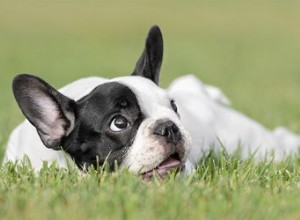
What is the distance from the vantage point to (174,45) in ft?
94.0

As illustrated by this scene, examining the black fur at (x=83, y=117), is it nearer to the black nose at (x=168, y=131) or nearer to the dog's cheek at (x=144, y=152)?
the dog's cheek at (x=144, y=152)

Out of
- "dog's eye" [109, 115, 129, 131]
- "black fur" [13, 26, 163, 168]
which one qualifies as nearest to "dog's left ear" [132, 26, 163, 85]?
"black fur" [13, 26, 163, 168]

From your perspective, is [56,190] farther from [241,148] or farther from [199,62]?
[199,62]

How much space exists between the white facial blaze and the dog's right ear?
1.47 ft

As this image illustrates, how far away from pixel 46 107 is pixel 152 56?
3.40ft

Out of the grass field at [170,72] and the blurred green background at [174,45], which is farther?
the blurred green background at [174,45]

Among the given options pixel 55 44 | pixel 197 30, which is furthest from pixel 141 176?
pixel 197 30

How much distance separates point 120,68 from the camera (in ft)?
67.8

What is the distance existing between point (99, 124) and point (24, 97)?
2.04 feet

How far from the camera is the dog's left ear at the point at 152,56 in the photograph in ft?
19.6

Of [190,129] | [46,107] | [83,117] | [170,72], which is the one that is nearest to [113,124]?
[83,117]

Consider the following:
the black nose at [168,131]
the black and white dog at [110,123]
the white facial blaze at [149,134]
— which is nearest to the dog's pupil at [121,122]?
the black and white dog at [110,123]

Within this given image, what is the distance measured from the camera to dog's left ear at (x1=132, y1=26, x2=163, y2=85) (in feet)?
19.6

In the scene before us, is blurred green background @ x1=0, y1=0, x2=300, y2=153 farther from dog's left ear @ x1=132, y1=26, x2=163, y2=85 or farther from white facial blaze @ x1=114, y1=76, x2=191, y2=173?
white facial blaze @ x1=114, y1=76, x2=191, y2=173
